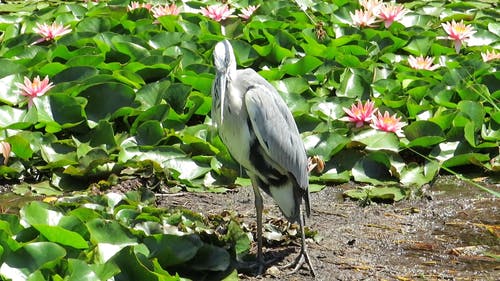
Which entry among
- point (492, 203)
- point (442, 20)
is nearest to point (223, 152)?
point (492, 203)

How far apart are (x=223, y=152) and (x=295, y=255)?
46.8 inches

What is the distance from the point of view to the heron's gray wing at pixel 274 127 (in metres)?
4.85

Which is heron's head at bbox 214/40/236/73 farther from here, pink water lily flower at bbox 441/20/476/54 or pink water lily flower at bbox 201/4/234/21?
pink water lily flower at bbox 441/20/476/54

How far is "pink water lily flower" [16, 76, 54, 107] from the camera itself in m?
6.13

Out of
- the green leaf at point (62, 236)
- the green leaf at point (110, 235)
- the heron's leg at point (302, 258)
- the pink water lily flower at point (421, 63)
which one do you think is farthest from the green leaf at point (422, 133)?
the green leaf at point (62, 236)

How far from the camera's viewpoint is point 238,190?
590 cm

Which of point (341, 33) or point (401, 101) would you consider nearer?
point (401, 101)

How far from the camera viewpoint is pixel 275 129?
4918 mm

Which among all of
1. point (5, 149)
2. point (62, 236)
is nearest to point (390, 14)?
point (5, 149)

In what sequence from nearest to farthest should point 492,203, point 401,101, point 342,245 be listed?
point 342,245
point 492,203
point 401,101

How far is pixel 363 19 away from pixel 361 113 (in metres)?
1.68

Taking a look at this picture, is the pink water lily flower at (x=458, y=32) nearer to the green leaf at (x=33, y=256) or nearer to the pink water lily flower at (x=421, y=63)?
the pink water lily flower at (x=421, y=63)

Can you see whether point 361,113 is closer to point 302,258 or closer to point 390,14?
point 302,258

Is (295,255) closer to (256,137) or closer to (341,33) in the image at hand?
(256,137)
